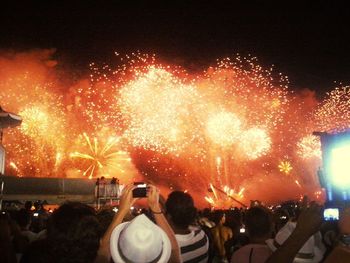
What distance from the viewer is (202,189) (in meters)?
52.6

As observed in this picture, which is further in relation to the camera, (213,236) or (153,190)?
(213,236)

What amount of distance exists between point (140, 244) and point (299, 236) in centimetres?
95

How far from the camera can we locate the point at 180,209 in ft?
12.7

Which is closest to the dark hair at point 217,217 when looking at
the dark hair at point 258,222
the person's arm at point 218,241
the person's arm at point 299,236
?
the person's arm at point 218,241

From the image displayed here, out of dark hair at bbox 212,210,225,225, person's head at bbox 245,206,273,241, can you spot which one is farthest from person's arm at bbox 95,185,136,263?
dark hair at bbox 212,210,225,225

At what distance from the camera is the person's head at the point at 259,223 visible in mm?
4129

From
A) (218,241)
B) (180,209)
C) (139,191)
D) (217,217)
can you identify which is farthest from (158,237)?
(217,217)

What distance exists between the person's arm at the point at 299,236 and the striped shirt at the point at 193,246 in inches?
56.2

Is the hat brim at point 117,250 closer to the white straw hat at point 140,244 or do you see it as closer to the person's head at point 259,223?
the white straw hat at point 140,244

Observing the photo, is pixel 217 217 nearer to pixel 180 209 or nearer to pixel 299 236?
pixel 180 209

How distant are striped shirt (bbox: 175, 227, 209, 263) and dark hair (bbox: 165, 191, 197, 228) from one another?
0.41 ft

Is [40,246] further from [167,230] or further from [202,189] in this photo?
[202,189]

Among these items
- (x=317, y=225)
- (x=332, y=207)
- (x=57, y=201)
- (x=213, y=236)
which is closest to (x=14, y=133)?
(x=57, y=201)

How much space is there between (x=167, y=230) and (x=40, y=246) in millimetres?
913
